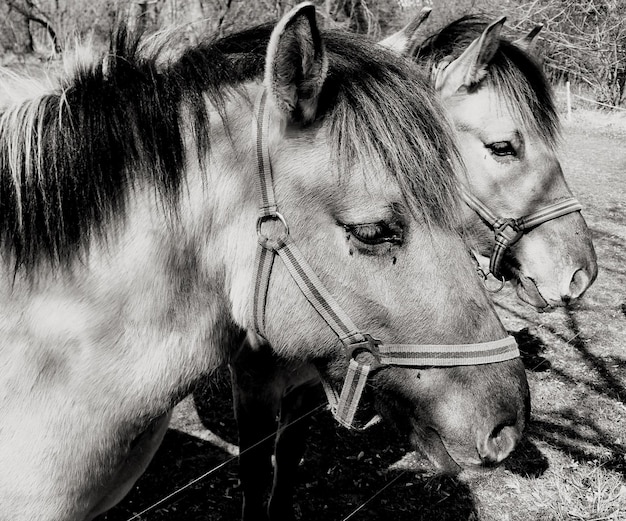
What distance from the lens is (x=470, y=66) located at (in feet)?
9.98

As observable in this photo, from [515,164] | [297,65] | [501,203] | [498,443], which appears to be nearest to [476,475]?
[501,203]

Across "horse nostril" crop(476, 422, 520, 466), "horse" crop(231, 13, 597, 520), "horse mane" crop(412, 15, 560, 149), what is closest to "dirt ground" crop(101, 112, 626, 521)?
"horse" crop(231, 13, 597, 520)

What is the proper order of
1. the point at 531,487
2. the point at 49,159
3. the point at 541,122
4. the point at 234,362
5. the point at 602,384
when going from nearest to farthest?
1. the point at 49,159
2. the point at 234,362
3. the point at 541,122
4. the point at 531,487
5. the point at 602,384

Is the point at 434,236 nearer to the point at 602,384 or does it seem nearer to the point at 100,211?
the point at 100,211

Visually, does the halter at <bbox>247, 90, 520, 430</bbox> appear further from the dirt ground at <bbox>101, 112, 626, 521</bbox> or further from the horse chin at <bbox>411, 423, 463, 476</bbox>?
the dirt ground at <bbox>101, 112, 626, 521</bbox>

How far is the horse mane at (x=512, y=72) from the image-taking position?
10.2ft

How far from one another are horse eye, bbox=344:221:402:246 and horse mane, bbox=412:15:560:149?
2024 mm

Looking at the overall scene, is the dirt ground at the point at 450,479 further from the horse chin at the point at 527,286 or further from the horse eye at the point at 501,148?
the horse eye at the point at 501,148

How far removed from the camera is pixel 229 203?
1477 mm

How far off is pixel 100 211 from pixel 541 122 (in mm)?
2691

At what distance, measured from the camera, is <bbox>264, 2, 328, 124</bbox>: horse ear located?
1.26 m

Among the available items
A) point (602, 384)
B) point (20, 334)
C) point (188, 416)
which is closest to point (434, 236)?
point (20, 334)

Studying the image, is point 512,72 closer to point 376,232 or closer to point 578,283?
point 578,283

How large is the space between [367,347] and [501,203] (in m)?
1.89
